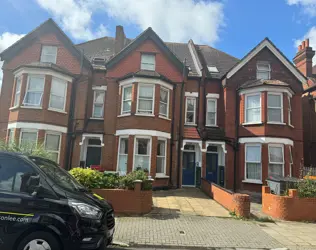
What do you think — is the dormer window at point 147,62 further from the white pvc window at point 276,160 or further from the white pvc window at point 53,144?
the white pvc window at point 276,160

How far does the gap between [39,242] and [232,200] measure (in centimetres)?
729

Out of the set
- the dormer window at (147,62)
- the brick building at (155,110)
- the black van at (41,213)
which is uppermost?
the dormer window at (147,62)

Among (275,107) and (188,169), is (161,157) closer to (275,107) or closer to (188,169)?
(188,169)

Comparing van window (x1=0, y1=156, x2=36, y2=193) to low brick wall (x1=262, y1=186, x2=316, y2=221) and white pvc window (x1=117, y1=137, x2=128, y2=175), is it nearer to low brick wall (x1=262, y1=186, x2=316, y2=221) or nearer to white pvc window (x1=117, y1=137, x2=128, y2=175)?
low brick wall (x1=262, y1=186, x2=316, y2=221)

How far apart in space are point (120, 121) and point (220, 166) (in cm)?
671

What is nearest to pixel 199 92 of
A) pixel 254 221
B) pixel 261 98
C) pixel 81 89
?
pixel 261 98

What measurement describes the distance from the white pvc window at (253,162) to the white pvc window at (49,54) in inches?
516

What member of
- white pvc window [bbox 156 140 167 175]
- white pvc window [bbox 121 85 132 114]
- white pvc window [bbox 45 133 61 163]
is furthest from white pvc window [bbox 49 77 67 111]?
white pvc window [bbox 156 140 167 175]

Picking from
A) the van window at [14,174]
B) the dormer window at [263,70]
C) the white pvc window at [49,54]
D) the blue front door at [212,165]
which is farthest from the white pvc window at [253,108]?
the van window at [14,174]

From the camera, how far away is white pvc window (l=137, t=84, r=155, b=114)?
14.2 m

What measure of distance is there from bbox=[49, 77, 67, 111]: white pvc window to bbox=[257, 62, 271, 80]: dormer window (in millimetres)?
12150

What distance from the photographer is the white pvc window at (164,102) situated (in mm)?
14758

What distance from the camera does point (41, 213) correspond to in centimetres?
432

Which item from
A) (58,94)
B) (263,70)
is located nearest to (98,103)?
→ (58,94)
